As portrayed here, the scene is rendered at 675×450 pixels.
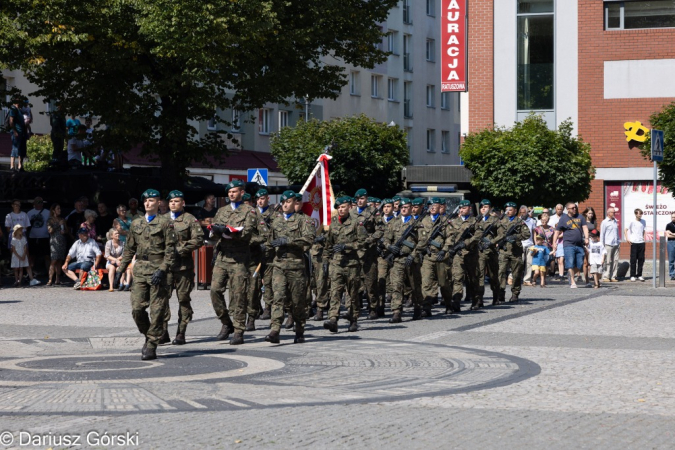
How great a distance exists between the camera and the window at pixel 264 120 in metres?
59.2

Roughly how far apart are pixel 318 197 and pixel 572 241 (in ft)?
26.3

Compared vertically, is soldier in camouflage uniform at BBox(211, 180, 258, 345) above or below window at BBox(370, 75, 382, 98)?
below

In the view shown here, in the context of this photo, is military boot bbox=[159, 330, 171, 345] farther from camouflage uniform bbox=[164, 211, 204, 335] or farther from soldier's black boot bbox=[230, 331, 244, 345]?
soldier's black boot bbox=[230, 331, 244, 345]

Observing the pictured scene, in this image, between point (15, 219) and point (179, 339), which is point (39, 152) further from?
point (179, 339)

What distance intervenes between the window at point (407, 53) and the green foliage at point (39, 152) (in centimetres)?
2915

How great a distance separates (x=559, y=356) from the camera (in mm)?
11547

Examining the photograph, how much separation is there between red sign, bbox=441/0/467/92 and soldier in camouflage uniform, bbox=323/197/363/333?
2056 cm

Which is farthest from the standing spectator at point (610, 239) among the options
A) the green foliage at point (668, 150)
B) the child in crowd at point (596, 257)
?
the green foliage at point (668, 150)

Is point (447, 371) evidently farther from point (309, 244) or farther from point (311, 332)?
point (311, 332)

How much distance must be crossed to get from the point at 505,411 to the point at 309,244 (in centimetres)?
535

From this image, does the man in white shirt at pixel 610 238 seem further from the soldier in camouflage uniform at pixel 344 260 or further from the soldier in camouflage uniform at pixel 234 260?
the soldier in camouflage uniform at pixel 234 260

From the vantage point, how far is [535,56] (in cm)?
3559

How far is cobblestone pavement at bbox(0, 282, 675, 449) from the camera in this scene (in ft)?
23.6

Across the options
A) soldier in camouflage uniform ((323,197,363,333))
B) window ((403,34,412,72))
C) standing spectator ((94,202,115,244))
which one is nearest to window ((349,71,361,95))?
window ((403,34,412,72))
